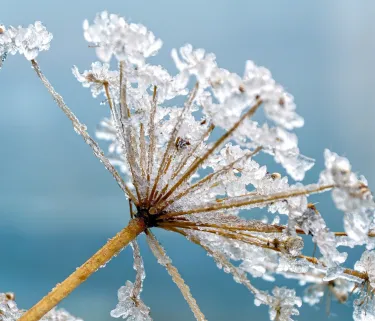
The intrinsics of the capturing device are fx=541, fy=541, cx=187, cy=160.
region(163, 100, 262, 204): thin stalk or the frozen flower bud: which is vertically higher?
the frozen flower bud

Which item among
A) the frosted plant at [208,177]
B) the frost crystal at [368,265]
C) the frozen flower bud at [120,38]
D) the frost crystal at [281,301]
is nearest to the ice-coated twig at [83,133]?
the frosted plant at [208,177]

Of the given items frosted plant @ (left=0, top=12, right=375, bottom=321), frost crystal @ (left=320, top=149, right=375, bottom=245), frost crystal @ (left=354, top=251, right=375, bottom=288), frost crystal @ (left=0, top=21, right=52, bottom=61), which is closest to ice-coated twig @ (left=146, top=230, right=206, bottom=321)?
frosted plant @ (left=0, top=12, right=375, bottom=321)

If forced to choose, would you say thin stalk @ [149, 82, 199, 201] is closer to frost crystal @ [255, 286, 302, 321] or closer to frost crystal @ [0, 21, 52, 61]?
frost crystal @ [255, 286, 302, 321]

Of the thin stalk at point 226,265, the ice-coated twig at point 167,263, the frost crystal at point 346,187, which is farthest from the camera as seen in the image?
the ice-coated twig at point 167,263

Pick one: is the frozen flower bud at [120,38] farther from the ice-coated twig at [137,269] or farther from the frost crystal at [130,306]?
the frost crystal at [130,306]

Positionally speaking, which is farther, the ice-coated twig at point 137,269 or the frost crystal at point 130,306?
the frost crystal at point 130,306

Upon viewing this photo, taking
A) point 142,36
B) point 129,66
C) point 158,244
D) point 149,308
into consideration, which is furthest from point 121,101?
point 149,308

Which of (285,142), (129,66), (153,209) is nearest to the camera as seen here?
(285,142)

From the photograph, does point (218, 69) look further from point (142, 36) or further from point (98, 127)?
point (98, 127)
